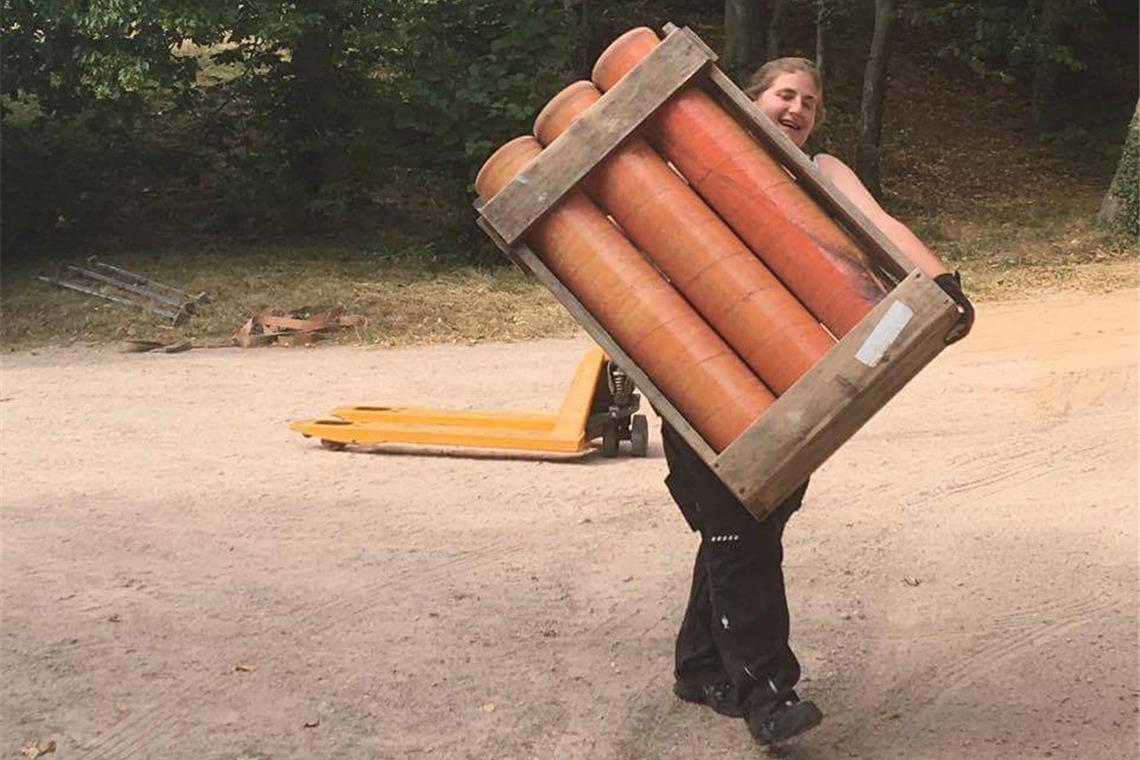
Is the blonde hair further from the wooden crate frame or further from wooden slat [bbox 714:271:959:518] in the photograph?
wooden slat [bbox 714:271:959:518]

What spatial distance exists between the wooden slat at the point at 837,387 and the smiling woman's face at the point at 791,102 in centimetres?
78

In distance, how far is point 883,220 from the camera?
386 centimetres

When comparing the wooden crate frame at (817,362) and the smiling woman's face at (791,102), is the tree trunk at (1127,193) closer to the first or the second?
the smiling woman's face at (791,102)

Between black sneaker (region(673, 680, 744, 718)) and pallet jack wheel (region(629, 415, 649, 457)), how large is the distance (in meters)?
3.22

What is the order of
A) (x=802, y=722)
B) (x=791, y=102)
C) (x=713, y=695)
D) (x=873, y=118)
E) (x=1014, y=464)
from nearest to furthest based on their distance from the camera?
(x=802, y=722) → (x=791, y=102) → (x=713, y=695) → (x=1014, y=464) → (x=873, y=118)

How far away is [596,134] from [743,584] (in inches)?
48.9

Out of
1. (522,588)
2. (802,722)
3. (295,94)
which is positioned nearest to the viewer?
(802,722)

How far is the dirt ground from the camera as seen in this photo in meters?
4.46

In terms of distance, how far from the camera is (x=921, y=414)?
27.4 feet

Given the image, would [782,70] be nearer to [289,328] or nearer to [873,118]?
[289,328]

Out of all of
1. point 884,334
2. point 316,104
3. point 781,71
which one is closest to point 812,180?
point 884,334

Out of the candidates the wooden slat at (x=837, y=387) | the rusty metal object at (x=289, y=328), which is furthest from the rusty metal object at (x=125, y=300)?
the wooden slat at (x=837, y=387)

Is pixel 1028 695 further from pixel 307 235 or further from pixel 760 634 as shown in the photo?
pixel 307 235

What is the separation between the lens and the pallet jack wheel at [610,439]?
25.8ft
